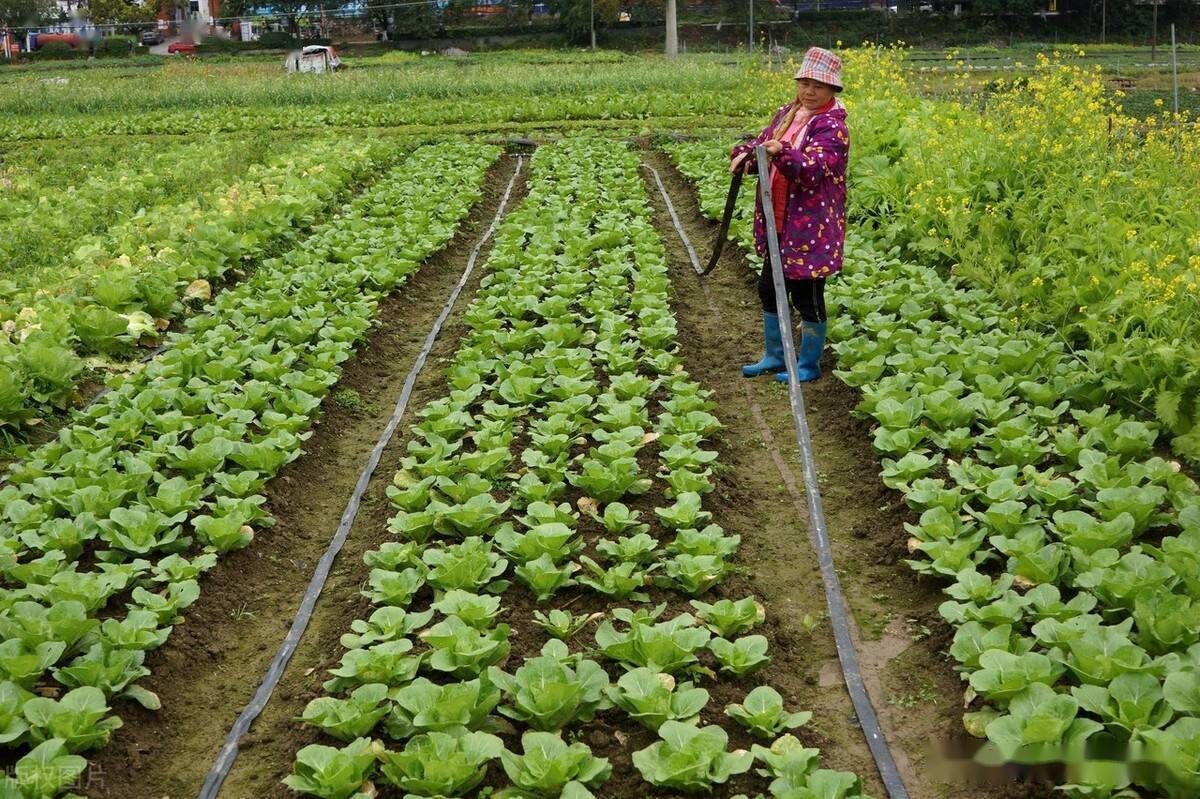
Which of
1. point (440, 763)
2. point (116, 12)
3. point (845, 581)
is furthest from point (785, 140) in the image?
point (116, 12)

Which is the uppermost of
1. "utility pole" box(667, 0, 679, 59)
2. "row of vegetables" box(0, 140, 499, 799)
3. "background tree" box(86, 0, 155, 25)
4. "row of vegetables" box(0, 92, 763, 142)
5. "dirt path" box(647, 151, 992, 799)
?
"background tree" box(86, 0, 155, 25)

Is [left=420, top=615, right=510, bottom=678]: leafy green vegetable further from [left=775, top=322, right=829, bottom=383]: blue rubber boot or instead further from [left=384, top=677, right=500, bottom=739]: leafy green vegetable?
[left=775, top=322, right=829, bottom=383]: blue rubber boot

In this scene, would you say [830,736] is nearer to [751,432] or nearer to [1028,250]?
[751,432]

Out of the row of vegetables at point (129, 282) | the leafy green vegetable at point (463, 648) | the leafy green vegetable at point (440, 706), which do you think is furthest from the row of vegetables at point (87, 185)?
the leafy green vegetable at point (440, 706)

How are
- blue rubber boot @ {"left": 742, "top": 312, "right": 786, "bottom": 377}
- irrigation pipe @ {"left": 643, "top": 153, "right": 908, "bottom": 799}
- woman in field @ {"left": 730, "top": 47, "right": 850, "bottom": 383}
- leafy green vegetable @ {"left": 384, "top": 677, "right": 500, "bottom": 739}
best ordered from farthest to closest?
1. blue rubber boot @ {"left": 742, "top": 312, "right": 786, "bottom": 377}
2. woman in field @ {"left": 730, "top": 47, "right": 850, "bottom": 383}
3. irrigation pipe @ {"left": 643, "top": 153, "right": 908, "bottom": 799}
4. leafy green vegetable @ {"left": 384, "top": 677, "right": 500, "bottom": 739}

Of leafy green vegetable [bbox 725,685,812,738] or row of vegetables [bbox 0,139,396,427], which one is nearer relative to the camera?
leafy green vegetable [bbox 725,685,812,738]

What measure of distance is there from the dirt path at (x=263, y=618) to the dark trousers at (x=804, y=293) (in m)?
2.12

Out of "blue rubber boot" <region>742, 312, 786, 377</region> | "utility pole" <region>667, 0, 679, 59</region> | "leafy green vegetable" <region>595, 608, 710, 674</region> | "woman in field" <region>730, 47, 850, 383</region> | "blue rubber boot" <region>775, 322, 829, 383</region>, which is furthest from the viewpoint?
"utility pole" <region>667, 0, 679, 59</region>

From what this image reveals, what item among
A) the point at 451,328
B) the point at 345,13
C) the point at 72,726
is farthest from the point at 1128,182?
the point at 345,13

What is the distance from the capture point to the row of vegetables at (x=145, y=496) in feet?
11.8

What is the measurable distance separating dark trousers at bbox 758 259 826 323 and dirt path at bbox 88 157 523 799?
2.12m

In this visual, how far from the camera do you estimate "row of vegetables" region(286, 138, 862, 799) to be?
3275 millimetres

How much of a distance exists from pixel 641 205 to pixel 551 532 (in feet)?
24.3

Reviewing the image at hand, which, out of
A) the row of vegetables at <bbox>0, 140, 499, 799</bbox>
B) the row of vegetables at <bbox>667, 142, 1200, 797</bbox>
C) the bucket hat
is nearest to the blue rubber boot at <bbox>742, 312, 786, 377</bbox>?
the row of vegetables at <bbox>667, 142, 1200, 797</bbox>
